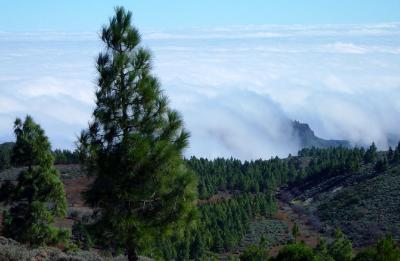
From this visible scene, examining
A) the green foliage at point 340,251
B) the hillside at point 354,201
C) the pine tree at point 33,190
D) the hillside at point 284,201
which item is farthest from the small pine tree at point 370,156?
the pine tree at point 33,190

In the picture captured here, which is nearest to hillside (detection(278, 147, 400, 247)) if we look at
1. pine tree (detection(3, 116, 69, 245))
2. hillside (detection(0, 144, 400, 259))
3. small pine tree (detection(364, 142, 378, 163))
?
hillside (detection(0, 144, 400, 259))

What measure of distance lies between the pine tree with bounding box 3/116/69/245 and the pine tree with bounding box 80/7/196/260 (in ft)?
35.6

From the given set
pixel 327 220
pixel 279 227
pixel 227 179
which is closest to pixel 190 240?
pixel 279 227

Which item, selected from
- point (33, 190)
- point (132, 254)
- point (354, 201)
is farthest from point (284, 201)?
point (132, 254)

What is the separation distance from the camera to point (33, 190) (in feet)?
82.8

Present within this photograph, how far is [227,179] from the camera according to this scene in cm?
13338

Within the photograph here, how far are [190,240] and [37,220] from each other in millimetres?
41534

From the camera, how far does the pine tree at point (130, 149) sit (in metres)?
14.9

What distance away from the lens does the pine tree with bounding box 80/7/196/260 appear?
14938 mm

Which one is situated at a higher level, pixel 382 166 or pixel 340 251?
pixel 382 166

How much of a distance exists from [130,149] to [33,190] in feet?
41.3

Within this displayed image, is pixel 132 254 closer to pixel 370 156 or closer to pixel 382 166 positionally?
pixel 382 166

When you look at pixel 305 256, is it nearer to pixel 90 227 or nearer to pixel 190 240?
pixel 90 227

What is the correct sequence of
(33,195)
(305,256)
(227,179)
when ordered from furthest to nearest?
1. (227,179)
2. (33,195)
3. (305,256)
